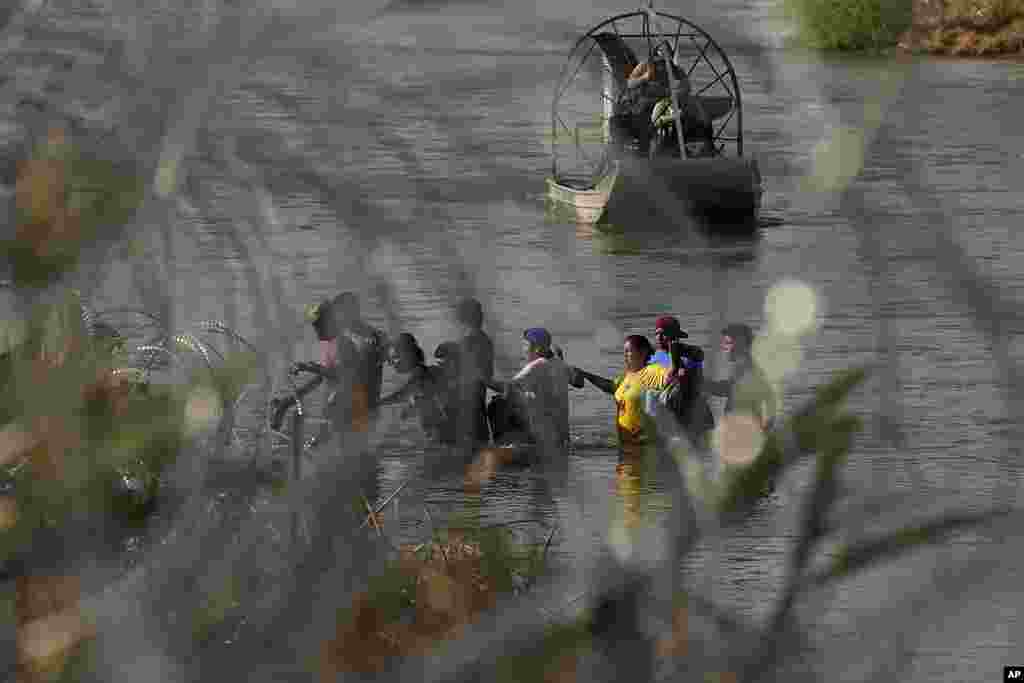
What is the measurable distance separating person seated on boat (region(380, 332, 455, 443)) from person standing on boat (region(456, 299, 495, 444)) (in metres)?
0.01

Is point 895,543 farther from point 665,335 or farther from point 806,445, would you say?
point 665,335

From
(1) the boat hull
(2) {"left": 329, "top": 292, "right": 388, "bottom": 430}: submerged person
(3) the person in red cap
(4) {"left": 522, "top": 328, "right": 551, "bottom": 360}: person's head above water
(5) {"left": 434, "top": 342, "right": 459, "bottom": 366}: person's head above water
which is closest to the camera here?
(2) {"left": 329, "top": 292, "right": 388, "bottom": 430}: submerged person

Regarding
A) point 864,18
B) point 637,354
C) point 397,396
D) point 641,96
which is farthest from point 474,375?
point 641,96

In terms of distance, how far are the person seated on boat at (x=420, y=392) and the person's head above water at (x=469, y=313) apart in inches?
1.4

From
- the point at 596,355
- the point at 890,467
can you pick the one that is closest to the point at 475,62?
the point at 890,467

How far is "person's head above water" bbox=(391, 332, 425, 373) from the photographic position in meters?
1.41

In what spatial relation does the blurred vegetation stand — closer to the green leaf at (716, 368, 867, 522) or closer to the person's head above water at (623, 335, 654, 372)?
the green leaf at (716, 368, 867, 522)

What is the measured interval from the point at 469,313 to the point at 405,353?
13 centimetres

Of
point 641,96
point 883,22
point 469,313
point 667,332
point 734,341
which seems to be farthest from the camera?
point 641,96

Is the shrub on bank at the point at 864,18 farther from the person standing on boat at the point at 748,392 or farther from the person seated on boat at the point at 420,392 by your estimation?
the person seated on boat at the point at 420,392

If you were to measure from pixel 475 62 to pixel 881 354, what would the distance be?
455 mm

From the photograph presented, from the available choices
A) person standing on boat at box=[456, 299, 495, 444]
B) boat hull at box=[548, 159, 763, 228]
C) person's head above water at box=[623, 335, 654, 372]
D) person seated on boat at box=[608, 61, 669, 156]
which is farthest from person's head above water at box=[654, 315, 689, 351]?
person seated on boat at box=[608, 61, 669, 156]

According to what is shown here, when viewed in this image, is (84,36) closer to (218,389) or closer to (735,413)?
(218,389)

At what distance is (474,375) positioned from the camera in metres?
1.40
